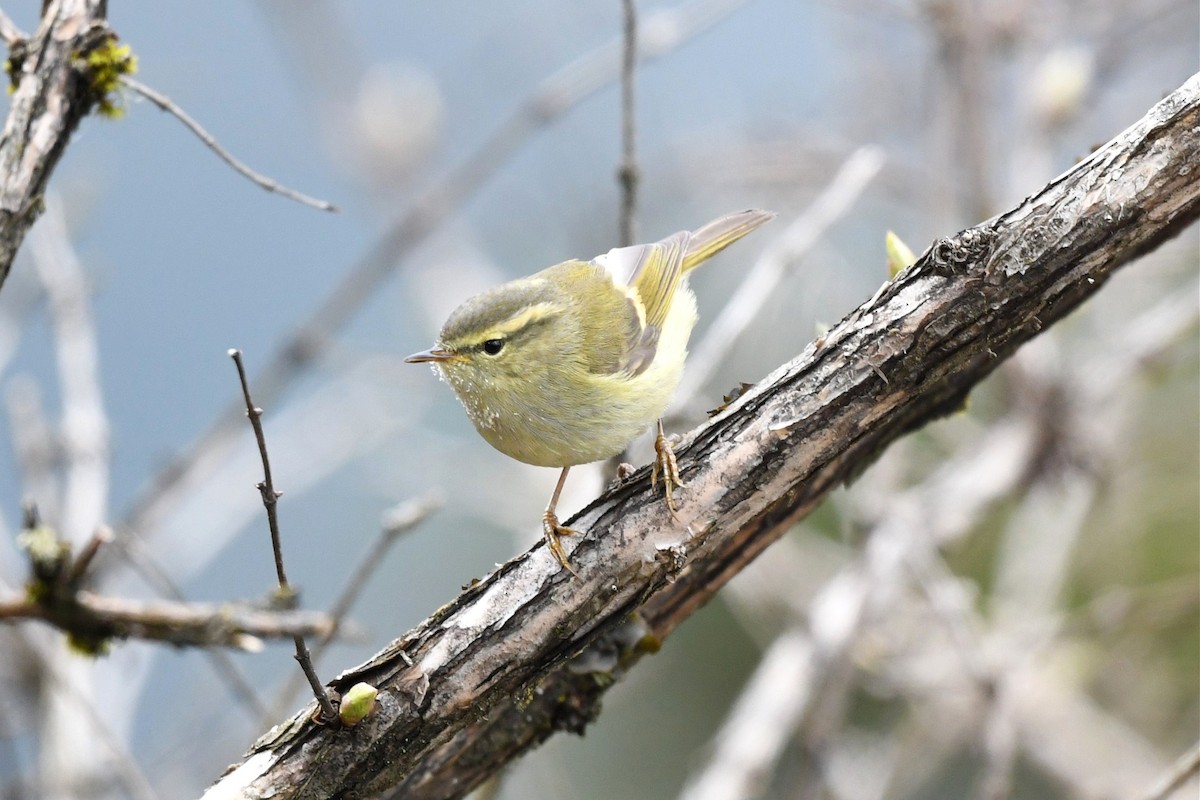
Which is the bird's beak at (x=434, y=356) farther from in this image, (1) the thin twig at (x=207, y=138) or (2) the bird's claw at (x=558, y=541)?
(2) the bird's claw at (x=558, y=541)

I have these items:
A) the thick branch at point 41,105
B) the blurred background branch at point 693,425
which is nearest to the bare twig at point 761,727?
the blurred background branch at point 693,425

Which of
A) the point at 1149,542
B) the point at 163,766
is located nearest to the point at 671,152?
the point at 1149,542

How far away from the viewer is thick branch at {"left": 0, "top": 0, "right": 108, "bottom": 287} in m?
2.05

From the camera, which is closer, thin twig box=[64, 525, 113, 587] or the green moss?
the green moss

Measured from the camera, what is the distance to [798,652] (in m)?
3.68

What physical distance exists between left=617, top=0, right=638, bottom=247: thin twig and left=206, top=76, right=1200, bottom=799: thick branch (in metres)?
1.09

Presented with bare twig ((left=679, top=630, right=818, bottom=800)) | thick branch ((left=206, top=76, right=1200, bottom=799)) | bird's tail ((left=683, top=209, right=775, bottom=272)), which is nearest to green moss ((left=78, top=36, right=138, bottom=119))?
thick branch ((left=206, top=76, right=1200, bottom=799))

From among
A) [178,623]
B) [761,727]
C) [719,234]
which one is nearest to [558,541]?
[178,623]

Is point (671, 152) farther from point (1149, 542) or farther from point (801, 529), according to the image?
point (1149, 542)

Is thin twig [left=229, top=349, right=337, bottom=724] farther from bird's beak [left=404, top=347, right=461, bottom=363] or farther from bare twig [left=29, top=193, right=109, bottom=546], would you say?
bare twig [left=29, top=193, right=109, bottom=546]

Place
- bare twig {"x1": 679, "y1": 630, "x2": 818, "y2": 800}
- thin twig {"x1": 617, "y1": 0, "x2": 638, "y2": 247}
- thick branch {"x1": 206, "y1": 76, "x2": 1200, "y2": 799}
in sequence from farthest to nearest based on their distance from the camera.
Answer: bare twig {"x1": 679, "y1": 630, "x2": 818, "y2": 800} → thin twig {"x1": 617, "y1": 0, "x2": 638, "y2": 247} → thick branch {"x1": 206, "y1": 76, "x2": 1200, "y2": 799}

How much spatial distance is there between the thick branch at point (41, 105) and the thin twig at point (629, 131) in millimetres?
1264

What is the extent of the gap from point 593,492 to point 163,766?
235cm

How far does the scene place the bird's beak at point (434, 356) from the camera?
8.68 ft
